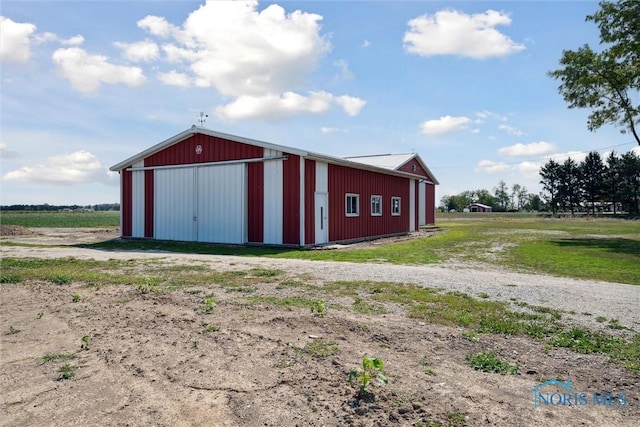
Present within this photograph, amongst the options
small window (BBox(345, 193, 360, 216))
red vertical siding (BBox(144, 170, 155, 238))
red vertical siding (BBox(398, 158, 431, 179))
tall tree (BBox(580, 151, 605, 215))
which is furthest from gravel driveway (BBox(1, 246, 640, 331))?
tall tree (BBox(580, 151, 605, 215))

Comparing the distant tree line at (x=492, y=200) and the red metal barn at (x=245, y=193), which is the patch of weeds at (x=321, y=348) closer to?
the red metal barn at (x=245, y=193)

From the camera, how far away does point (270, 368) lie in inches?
154

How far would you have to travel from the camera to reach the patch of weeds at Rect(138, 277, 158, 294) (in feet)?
24.1

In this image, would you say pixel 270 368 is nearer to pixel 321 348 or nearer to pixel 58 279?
pixel 321 348

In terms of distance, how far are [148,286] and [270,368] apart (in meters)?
4.55

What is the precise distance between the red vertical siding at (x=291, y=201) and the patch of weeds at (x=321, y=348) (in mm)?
11272

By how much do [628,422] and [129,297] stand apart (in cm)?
649

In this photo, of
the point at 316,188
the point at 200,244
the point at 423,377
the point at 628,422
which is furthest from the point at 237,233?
the point at 628,422

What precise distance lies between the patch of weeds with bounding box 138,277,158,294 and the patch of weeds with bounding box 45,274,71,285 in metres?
1.49

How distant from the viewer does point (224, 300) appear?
6.64 metres

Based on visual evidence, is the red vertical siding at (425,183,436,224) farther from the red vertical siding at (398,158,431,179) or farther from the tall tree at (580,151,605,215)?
the tall tree at (580,151,605,215)

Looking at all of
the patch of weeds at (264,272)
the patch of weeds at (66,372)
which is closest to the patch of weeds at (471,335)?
the patch of weeds at (66,372)

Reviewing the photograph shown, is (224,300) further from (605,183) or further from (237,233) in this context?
(605,183)

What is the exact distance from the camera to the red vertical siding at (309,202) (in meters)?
16.0
